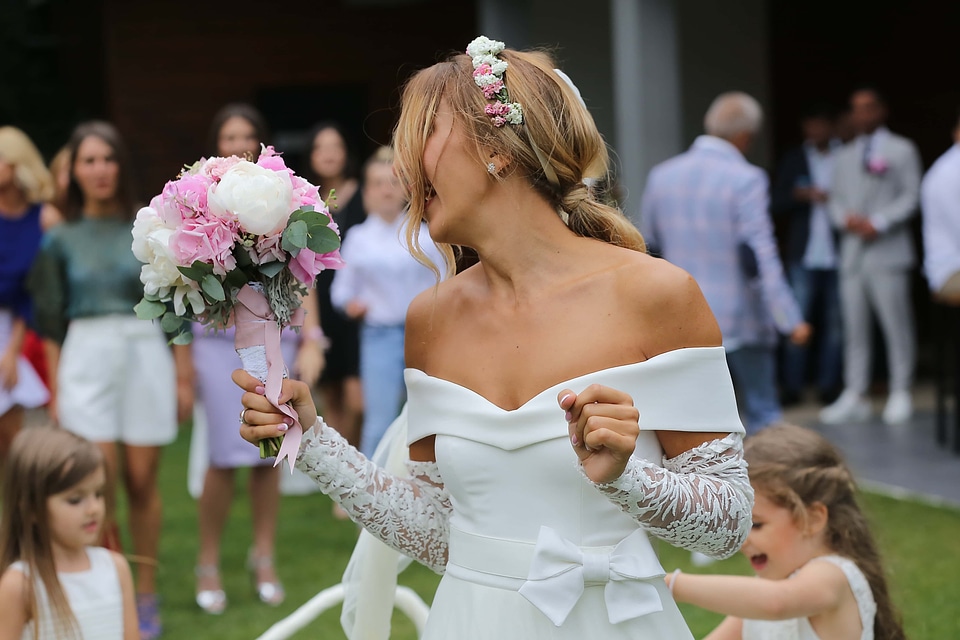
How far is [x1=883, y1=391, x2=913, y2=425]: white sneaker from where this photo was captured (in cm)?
999

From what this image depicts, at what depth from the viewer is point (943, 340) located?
29.5 ft

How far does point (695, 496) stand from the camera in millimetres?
2365

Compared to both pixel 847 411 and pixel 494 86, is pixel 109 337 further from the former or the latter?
pixel 847 411

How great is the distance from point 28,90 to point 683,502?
1364 centimetres

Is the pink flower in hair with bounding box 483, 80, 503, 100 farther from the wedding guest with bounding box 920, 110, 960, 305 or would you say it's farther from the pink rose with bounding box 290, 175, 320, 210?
the wedding guest with bounding box 920, 110, 960, 305

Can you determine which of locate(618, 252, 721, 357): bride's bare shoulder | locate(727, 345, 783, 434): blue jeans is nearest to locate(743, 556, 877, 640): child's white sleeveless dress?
locate(618, 252, 721, 357): bride's bare shoulder

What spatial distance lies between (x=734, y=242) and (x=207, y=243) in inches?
201

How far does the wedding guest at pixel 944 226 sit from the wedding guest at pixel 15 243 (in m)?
5.39

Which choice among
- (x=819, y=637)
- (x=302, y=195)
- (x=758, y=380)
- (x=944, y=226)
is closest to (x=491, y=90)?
(x=302, y=195)

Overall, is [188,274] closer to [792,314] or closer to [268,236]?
[268,236]

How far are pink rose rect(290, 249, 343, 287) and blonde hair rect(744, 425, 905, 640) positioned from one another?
134 centimetres

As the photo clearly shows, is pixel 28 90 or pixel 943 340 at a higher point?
pixel 28 90

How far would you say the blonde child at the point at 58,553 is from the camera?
3672 mm

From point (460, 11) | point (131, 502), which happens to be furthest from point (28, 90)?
point (131, 502)
